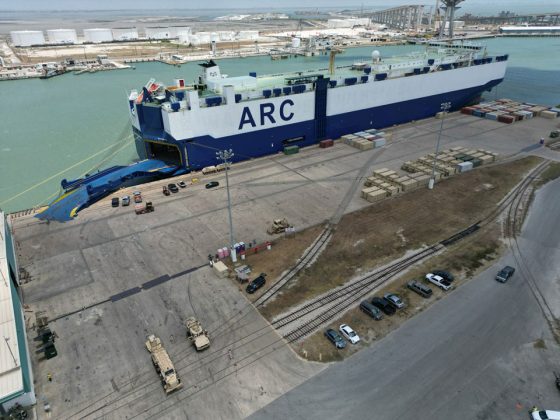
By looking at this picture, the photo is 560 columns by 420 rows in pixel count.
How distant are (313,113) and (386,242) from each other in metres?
32.6

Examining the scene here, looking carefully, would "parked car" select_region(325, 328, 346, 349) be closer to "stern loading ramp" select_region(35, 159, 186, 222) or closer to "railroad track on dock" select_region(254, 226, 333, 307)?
"railroad track on dock" select_region(254, 226, 333, 307)

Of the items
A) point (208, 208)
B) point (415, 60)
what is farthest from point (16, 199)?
point (415, 60)

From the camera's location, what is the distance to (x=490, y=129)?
71.0 meters

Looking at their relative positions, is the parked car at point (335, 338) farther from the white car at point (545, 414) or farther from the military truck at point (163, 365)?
the white car at point (545, 414)

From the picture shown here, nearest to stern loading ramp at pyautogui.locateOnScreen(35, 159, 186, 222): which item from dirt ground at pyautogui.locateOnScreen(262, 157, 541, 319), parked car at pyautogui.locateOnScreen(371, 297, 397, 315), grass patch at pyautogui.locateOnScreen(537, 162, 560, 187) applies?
dirt ground at pyautogui.locateOnScreen(262, 157, 541, 319)

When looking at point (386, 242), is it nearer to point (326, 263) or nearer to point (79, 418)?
point (326, 263)

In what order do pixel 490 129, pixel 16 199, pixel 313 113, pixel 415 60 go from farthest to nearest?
1. pixel 415 60
2. pixel 490 129
3. pixel 313 113
4. pixel 16 199

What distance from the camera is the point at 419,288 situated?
29.8 metres

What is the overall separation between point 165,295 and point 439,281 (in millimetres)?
22874

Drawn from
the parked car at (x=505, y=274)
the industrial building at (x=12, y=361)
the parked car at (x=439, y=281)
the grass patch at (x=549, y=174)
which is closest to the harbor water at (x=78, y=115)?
the industrial building at (x=12, y=361)

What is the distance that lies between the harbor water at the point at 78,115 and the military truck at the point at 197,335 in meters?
37.1

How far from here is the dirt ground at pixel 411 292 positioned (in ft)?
82.8

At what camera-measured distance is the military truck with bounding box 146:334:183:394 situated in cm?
2242

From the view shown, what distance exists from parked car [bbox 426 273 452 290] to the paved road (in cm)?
86
